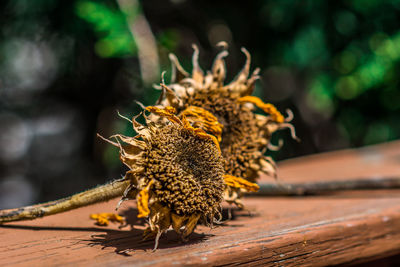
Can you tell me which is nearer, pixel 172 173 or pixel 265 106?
pixel 172 173

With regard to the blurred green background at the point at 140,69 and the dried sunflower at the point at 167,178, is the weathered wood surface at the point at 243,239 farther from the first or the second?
the blurred green background at the point at 140,69

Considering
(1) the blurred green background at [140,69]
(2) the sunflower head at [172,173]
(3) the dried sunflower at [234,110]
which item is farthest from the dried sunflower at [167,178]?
(1) the blurred green background at [140,69]

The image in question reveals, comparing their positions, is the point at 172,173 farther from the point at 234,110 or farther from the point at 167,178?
the point at 234,110

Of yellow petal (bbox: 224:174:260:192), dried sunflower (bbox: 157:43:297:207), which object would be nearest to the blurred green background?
dried sunflower (bbox: 157:43:297:207)

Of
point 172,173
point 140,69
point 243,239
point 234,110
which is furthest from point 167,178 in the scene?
point 140,69

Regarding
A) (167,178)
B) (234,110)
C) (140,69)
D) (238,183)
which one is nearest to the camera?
(167,178)
